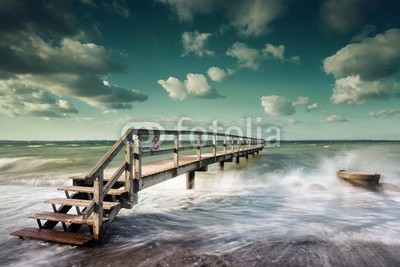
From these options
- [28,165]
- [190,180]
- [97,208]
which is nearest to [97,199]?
[97,208]

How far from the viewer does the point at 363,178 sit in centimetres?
1141

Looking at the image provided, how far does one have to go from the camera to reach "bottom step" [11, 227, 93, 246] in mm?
4523

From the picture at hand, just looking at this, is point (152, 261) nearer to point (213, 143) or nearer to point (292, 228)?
point (292, 228)

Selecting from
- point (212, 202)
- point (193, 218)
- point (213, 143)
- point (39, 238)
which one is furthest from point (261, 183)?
point (39, 238)

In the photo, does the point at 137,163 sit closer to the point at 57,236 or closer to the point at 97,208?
the point at 97,208

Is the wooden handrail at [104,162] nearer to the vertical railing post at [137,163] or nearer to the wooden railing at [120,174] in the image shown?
the wooden railing at [120,174]

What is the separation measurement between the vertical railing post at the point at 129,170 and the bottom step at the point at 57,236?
1053 mm

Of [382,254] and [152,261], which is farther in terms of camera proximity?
[382,254]

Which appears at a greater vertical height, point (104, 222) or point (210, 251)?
point (104, 222)

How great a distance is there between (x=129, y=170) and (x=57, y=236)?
1682 millimetres

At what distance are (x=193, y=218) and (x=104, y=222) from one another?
297 centimetres

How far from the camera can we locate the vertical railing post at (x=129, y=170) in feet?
17.3

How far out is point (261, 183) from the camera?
1444cm

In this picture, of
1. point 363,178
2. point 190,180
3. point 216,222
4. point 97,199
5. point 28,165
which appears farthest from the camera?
point 28,165
